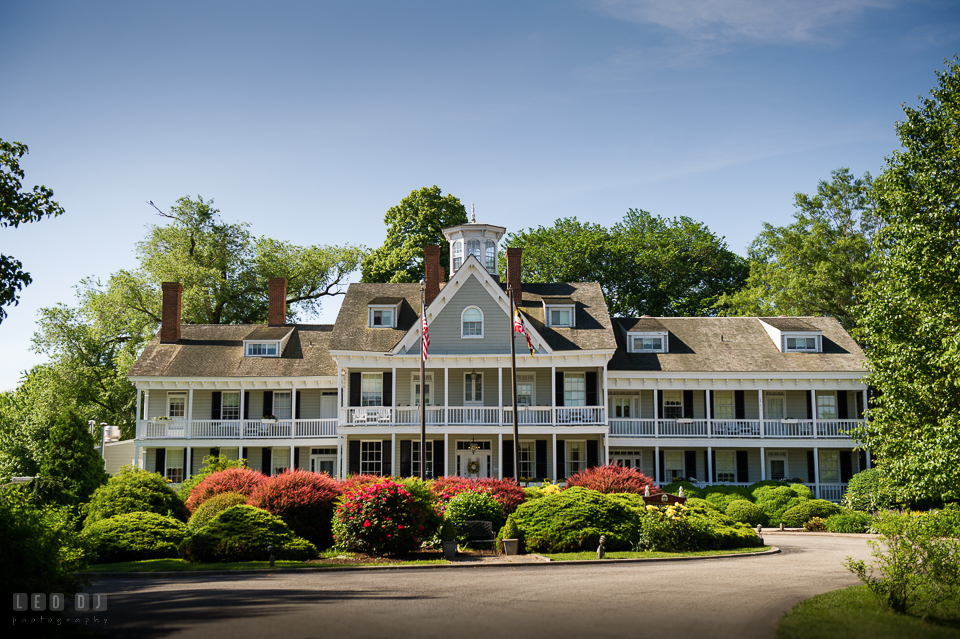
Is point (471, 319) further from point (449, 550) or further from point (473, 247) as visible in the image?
point (449, 550)

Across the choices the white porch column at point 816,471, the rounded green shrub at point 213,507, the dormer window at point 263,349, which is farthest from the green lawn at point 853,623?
the dormer window at point 263,349

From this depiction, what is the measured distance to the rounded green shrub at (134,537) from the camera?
18.5m

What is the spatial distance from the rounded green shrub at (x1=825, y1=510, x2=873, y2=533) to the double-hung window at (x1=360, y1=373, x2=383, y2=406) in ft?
58.7

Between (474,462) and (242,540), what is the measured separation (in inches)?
708

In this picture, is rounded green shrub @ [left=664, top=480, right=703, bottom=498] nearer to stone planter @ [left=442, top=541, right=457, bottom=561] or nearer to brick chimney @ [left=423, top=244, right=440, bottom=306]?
brick chimney @ [left=423, top=244, right=440, bottom=306]

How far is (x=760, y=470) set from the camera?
3547 centimetres

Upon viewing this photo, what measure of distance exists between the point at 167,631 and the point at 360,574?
6.64 metres

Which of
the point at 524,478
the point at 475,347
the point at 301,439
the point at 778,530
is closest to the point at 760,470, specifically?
the point at 778,530

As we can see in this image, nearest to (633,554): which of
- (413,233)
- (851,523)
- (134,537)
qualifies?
(134,537)

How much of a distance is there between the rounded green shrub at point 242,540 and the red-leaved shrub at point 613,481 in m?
9.41

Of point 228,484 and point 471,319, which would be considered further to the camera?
point 471,319

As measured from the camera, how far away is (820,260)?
44.9 meters

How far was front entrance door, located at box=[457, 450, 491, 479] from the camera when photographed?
34969 mm

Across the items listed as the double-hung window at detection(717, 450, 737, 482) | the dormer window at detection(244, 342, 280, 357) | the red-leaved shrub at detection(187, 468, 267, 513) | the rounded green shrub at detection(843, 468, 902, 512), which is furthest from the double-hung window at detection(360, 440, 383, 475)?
the rounded green shrub at detection(843, 468, 902, 512)
